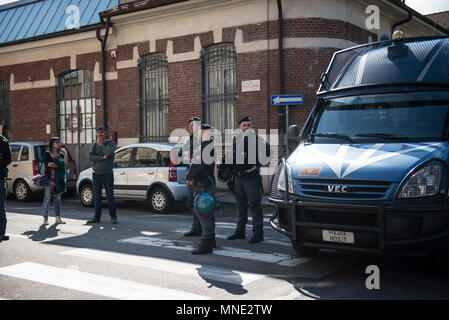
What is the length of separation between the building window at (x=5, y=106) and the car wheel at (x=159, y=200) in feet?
41.5

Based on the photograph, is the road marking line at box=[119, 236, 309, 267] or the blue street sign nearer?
the road marking line at box=[119, 236, 309, 267]

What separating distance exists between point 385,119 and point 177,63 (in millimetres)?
11061

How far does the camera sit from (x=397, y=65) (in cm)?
620

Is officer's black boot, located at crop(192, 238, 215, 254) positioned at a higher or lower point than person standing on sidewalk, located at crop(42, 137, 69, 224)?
lower

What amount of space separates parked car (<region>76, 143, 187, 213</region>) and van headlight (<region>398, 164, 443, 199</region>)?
6.66m

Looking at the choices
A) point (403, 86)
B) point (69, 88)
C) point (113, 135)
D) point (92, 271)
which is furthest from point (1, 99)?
point (403, 86)

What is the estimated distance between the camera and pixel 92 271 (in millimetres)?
5793

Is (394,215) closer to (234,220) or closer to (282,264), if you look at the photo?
(282,264)

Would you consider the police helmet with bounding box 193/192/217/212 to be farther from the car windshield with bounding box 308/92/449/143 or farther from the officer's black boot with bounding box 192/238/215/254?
the car windshield with bounding box 308/92/449/143

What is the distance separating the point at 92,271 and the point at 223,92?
10226 mm

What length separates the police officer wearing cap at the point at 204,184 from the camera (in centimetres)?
667

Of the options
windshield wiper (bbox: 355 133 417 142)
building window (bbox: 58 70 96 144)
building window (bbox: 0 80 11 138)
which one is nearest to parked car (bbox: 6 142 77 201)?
building window (bbox: 58 70 96 144)

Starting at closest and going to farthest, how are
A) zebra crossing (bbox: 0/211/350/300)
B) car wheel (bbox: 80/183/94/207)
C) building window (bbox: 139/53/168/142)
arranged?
zebra crossing (bbox: 0/211/350/300) → car wheel (bbox: 80/183/94/207) → building window (bbox: 139/53/168/142)

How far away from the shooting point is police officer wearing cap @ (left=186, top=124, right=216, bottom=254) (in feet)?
21.9
